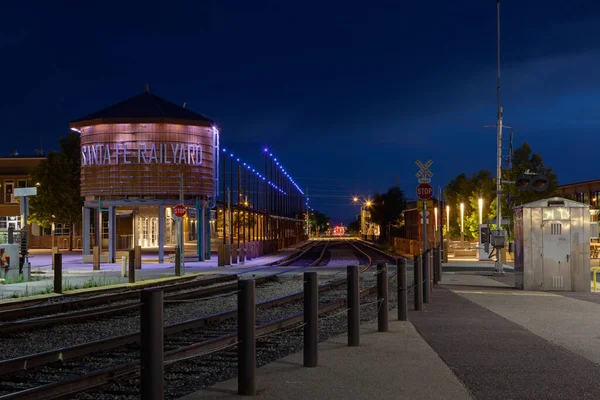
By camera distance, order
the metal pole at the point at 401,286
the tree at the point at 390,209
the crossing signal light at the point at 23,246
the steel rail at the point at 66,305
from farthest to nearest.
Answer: the tree at the point at 390,209
the crossing signal light at the point at 23,246
the steel rail at the point at 66,305
the metal pole at the point at 401,286

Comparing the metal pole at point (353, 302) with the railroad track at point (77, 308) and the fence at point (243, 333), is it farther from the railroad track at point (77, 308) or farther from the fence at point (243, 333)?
the railroad track at point (77, 308)

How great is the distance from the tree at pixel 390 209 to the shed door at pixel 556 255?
75.0 meters

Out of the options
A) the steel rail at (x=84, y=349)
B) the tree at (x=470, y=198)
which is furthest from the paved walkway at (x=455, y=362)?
the tree at (x=470, y=198)

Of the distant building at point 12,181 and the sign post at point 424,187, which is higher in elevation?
the distant building at point 12,181

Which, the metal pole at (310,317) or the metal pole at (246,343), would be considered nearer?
the metal pole at (246,343)

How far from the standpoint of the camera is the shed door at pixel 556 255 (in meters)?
20.2

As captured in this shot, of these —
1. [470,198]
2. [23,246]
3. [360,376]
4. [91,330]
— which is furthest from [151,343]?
[470,198]

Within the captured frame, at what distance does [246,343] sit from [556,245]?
14.6 m

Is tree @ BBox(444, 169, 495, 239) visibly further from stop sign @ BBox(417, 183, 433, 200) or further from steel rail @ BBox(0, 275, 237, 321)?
steel rail @ BBox(0, 275, 237, 321)

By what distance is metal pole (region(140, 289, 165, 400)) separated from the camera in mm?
6098

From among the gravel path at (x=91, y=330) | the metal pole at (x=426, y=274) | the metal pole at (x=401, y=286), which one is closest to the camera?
the gravel path at (x=91, y=330)

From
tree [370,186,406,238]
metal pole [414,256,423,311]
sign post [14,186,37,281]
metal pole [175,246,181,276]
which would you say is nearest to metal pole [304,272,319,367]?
metal pole [414,256,423,311]

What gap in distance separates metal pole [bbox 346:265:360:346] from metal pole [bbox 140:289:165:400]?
4284mm

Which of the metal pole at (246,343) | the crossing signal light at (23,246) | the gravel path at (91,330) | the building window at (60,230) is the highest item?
the building window at (60,230)
